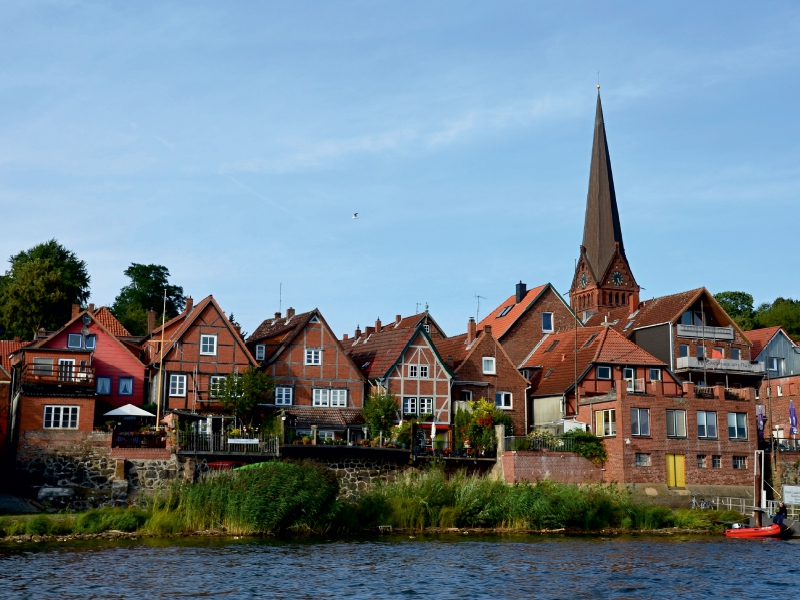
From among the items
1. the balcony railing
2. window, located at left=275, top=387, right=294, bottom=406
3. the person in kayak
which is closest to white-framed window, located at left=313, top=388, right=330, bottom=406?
window, located at left=275, top=387, right=294, bottom=406

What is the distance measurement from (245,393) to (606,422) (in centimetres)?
1995

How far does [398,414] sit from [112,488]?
58.3 feet

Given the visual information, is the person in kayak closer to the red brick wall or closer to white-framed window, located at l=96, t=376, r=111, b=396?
the red brick wall

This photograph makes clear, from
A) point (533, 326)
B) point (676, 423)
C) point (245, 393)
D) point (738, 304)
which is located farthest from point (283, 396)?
point (738, 304)

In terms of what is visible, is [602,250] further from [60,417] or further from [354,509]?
[60,417]

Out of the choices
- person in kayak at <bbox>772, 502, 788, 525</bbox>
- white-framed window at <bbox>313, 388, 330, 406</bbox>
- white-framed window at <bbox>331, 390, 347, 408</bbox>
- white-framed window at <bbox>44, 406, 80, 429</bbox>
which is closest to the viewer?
person in kayak at <bbox>772, 502, 788, 525</bbox>

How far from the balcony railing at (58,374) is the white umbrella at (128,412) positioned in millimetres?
1944

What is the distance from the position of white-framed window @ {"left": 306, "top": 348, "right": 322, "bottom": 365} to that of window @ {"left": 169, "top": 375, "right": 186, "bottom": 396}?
7345 mm

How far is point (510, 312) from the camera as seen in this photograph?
245ft

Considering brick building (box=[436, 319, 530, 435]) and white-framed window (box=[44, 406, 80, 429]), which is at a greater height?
brick building (box=[436, 319, 530, 435])

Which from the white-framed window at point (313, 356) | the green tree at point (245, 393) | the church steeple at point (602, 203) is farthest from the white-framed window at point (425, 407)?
the church steeple at point (602, 203)

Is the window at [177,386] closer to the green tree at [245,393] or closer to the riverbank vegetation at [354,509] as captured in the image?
the green tree at [245,393]

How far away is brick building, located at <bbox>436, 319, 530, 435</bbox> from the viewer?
65.1 metres

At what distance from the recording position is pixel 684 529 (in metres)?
52.3
